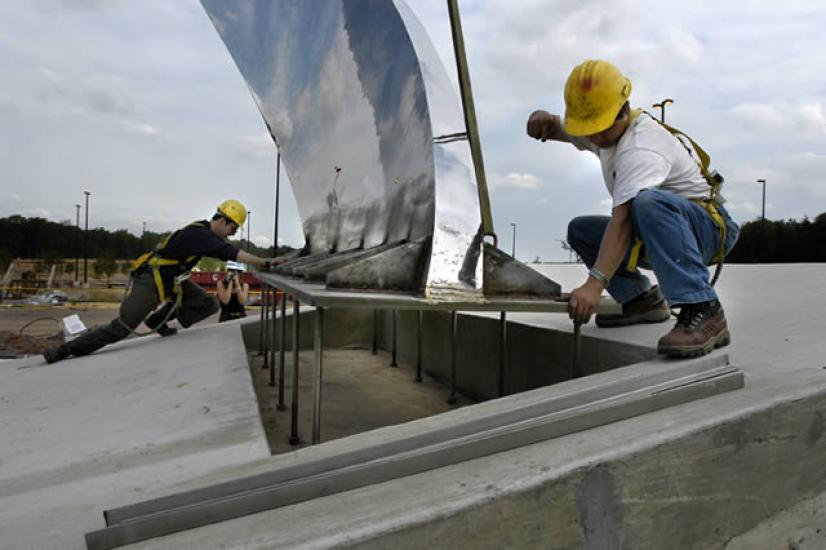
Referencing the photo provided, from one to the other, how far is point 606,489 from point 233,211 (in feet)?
18.0

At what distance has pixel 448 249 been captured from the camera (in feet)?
9.48

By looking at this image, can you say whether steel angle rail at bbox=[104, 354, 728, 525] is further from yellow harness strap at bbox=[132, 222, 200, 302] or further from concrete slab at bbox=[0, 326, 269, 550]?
yellow harness strap at bbox=[132, 222, 200, 302]

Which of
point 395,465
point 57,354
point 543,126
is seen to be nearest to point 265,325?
point 57,354

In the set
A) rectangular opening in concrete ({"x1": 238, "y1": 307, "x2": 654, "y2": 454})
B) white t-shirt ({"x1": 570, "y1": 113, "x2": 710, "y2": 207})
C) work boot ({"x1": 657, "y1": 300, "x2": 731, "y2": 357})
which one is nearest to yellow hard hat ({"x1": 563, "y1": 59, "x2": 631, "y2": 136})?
white t-shirt ({"x1": 570, "y1": 113, "x2": 710, "y2": 207})

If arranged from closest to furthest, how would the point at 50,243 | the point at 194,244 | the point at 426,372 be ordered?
1. the point at 426,372
2. the point at 194,244
3. the point at 50,243

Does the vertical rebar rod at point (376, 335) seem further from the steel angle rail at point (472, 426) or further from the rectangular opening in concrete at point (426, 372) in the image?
the steel angle rail at point (472, 426)

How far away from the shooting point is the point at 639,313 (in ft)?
10.7

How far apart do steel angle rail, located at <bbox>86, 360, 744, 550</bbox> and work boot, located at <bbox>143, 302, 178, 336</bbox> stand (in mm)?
4936

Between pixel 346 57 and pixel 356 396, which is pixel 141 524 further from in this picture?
pixel 346 57

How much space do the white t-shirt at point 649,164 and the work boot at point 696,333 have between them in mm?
539

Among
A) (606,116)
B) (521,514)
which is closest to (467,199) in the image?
(606,116)

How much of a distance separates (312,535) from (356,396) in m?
3.12

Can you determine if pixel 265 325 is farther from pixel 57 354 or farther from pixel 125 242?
pixel 125 242

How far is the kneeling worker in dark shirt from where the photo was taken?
5.52 meters
